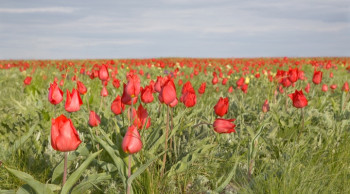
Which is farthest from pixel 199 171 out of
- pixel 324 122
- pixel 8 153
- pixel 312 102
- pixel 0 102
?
pixel 0 102

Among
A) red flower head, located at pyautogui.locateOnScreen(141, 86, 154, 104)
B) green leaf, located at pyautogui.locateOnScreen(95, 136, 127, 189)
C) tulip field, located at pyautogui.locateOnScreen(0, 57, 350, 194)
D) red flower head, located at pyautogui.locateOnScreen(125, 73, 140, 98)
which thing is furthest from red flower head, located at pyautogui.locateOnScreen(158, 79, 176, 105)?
green leaf, located at pyautogui.locateOnScreen(95, 136, 127, 189)

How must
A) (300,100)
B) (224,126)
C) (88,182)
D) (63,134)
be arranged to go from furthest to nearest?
(300,100) → (224,126) → (88,182) → (63,134)

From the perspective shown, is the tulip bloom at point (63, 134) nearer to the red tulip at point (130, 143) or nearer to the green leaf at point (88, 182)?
the red tulip at point (130, 143)

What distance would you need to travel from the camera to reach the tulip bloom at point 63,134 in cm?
160

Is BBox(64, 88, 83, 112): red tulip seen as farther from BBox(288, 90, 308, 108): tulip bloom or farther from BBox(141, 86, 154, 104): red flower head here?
BBox(288, 90, 308, 108): tulip bloom

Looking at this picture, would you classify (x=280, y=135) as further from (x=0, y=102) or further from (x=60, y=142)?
(x=0, y=102)

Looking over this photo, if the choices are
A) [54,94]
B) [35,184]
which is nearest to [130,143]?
[35,184]

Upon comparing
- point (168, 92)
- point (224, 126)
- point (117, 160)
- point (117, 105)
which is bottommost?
point (117, 160)

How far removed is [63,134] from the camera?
1.61 meters

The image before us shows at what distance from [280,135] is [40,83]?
16.7ft

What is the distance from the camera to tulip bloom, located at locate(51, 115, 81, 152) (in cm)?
160

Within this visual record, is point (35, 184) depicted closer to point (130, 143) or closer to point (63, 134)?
point (63, 134)

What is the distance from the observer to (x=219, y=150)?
3.05 metres

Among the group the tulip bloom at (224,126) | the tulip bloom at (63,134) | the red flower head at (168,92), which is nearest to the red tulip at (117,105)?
Result: the red flower head at (168,92)
